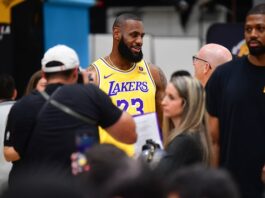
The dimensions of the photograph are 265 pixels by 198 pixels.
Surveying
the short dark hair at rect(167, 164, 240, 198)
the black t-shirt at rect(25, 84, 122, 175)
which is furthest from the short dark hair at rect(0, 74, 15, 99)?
the short dark hair at rect(167, 164, 240, 198)

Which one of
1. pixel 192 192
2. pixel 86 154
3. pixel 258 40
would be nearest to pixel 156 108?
pixel 258 40

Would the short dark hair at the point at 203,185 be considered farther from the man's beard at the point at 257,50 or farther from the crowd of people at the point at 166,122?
the man's beard at the point at 257,50

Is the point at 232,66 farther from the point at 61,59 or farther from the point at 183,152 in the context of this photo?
the point at 61,59

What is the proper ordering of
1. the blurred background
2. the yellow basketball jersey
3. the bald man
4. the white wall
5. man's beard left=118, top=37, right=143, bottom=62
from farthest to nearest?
the white wall
the blurred background
man's beard left=118, top=37, right=143, bottom=62
the yellow basketball jersey
the bald man

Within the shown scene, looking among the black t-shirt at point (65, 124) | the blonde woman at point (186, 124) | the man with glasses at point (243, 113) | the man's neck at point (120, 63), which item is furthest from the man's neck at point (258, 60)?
the man's neck at point (120, 63)

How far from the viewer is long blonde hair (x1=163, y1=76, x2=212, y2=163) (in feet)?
15.9

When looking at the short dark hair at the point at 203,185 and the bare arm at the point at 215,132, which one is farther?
the bare arm at the point at 215,132

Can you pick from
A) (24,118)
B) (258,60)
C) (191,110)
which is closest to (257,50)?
(258,60)

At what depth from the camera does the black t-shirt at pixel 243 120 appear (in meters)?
5.22

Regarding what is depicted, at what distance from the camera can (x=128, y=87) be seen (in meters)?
6.77

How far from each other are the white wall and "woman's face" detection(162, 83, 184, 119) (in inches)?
337

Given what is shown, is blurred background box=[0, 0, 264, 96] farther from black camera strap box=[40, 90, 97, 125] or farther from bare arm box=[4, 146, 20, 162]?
black camera strap box=[40, 90, 97, 125]

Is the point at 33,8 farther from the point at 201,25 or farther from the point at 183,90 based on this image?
the point at 201,25

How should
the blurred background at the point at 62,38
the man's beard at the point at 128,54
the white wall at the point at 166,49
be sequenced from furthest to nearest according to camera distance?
the white wall at the point at 166,49 < the blurred background at the point at 62,38 < the man's beard at the point at 128,54
